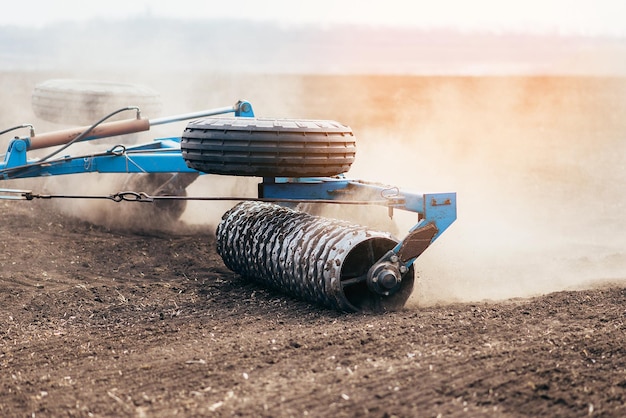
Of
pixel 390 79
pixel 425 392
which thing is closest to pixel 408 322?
pixel 425 392

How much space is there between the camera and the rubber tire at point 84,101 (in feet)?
40.5

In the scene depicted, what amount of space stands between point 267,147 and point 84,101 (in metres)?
6.00

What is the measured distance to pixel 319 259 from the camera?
7012mm

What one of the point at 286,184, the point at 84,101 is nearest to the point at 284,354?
the point at 286,184

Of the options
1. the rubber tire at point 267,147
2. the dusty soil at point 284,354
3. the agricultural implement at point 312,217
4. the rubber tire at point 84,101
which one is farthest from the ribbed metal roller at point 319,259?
the rubber tire at point 84,101

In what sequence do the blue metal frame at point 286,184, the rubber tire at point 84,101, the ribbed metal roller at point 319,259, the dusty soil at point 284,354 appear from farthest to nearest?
the rubber tire at point 84,101, the blue metal frame at point 286,184, the ribbed metal roller at point 319,259, the dusty soil at point 284,354

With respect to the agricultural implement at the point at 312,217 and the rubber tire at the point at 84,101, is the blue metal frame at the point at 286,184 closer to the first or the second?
the agricultural implement at the point at 312,217

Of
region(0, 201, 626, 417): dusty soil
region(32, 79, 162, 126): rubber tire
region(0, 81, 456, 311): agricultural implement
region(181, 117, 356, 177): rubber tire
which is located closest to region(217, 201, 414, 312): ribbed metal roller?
region(0, 81, 456, 311): agricultural implement

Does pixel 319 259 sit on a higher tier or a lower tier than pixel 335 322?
higher

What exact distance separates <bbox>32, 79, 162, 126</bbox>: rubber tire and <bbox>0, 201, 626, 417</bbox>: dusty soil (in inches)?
165

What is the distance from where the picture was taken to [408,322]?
6406 millimetres

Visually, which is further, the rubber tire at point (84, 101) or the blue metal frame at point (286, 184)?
the rubber tire at point (84, 101)

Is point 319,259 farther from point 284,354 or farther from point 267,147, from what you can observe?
point 284,354

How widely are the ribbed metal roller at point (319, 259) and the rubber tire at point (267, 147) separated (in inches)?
19.7
